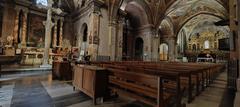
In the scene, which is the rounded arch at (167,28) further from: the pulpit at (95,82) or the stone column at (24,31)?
the pulpit at (95,82)

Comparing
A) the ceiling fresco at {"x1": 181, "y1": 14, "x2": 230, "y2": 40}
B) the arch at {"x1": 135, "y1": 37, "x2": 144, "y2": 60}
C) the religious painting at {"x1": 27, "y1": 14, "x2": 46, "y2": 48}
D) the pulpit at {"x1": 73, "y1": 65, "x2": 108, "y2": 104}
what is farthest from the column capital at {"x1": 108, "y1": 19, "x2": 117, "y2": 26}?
the ceiling fresco at {"x1": 181, "y1": 14, "x2": 230, "y2": 40}

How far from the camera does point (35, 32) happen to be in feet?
41.7

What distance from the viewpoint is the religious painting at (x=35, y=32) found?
1239cm

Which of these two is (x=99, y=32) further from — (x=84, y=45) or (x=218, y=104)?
(x=218, y=104)

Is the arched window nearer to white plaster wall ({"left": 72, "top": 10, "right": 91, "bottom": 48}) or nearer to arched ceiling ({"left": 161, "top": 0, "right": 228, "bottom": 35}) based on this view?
arched ceiling ({"left": 161, "top": 0, "right": 228, "bottom": 35})

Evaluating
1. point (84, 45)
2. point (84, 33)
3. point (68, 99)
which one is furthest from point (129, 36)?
point (68, 99)

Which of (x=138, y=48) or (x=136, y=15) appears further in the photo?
(x=138, y=48)

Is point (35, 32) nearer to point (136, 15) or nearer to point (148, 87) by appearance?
point (136, 15)

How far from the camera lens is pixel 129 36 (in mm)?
17359

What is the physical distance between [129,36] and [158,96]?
612 inches

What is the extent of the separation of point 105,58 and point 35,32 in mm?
6995

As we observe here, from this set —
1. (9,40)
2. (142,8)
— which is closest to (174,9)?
(142,8)

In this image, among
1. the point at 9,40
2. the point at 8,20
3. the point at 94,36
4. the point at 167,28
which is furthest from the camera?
the point at 167,28

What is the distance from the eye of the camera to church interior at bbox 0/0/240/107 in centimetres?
290
